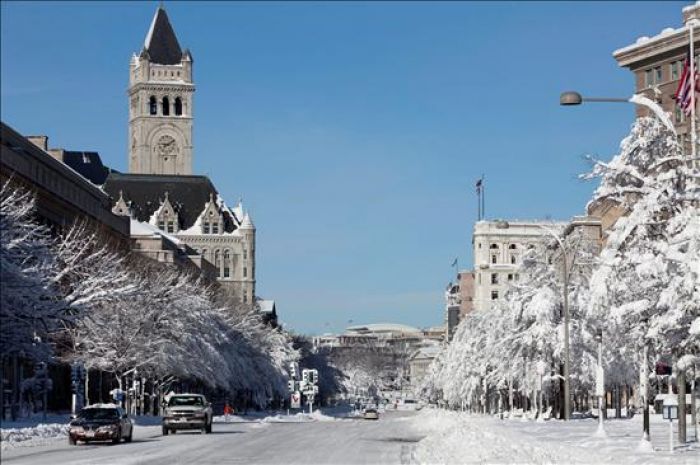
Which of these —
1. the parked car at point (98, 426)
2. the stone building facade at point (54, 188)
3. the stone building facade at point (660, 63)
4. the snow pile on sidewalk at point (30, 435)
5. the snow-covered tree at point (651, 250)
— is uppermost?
the stone building facade at point (660, 63)

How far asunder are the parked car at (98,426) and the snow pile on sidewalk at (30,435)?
1.50 meters

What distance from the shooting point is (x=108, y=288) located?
71938 millimetres

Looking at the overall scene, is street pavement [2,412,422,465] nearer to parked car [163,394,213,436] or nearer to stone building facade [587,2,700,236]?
parked car [163,394,213,436]

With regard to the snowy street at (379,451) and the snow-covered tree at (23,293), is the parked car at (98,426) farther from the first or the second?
the snow-covered tree at (23,293)

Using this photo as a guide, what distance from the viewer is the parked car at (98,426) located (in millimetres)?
47312

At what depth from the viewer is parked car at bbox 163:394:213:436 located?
58.5 m

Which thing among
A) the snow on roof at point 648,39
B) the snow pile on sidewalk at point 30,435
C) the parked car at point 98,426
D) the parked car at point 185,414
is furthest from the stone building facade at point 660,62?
the parked car at point 98,426

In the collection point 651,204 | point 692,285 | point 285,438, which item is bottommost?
point 285,438

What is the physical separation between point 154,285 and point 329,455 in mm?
58962

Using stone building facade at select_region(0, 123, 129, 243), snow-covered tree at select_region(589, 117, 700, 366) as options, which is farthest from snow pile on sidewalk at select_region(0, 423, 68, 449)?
stone building facade at select_region(0, 123, 129, 243)

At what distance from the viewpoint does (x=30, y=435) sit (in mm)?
51625

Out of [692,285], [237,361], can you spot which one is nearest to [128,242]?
[237,361]

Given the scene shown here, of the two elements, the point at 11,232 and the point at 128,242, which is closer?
the point at 11,232

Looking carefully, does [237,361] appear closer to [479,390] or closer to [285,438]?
[479,390]
